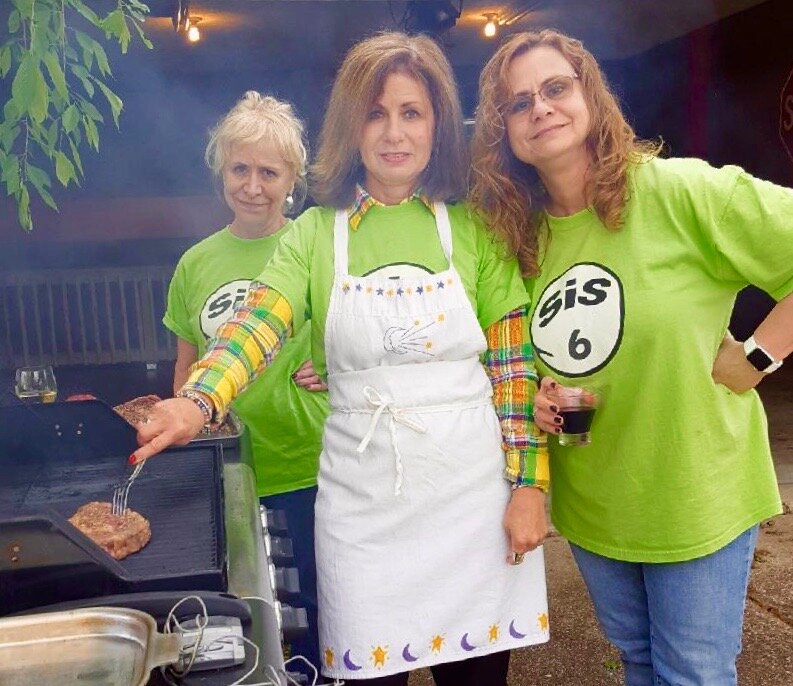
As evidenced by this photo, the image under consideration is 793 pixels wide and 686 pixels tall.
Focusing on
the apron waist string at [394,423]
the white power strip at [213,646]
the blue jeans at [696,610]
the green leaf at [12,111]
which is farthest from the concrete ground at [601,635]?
the green leaf at [12,111]

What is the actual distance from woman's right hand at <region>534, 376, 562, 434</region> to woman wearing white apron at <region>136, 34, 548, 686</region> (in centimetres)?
5

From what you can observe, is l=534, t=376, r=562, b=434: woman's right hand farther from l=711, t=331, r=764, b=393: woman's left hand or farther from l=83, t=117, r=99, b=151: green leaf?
l=83, t=117, r=99, b=151: green leaf

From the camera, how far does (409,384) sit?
201 centimetres

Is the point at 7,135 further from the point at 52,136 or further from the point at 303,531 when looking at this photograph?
the point at 303,531

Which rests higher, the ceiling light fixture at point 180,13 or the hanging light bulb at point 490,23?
the hanging light bulb at point 490,23

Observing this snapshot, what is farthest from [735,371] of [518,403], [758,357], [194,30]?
[194,30]

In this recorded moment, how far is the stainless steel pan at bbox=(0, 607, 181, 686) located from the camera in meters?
1.22

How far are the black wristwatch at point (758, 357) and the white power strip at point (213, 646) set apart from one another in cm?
126

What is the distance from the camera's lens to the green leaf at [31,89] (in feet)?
6.38

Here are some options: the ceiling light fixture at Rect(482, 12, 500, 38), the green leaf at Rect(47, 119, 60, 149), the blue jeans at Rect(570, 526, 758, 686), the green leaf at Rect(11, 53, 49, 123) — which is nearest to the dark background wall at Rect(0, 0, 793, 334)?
the ceiling light fixture at Rect(482, 12, 500, 38)

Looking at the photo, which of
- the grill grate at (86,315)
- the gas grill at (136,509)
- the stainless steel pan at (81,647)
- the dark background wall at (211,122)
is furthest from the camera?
the grill grate at (86,315)

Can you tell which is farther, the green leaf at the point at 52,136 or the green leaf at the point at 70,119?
the green leaf at the point at 52,136

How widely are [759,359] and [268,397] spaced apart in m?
1.45

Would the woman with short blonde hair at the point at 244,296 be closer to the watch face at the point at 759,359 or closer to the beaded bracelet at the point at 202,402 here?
the beaded bracelet at the point at 202,402
